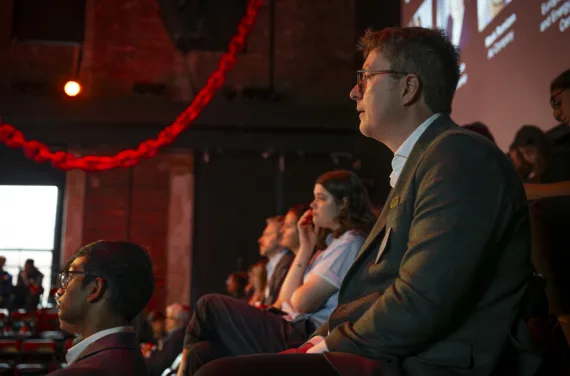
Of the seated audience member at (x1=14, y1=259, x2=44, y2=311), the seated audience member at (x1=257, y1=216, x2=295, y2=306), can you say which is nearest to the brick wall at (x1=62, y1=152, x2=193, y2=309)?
the seated audience member at (x1=14, y1=259, x2=44, y2=311)

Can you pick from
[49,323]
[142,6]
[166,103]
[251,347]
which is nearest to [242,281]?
[49,323]

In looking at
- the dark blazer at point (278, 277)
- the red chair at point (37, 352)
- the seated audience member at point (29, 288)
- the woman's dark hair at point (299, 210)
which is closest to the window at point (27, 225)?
the seated audience member at point (29, 288)

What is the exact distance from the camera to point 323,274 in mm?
2451

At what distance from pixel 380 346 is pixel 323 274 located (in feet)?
4.57

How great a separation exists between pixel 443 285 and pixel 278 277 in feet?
8.48

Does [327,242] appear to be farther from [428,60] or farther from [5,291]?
[5,291]

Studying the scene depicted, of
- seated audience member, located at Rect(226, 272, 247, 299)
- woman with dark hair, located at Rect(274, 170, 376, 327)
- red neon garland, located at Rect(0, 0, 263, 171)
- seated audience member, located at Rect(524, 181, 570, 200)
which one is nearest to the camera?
seated audience member, located at Rect(524, 181, 570, 200)

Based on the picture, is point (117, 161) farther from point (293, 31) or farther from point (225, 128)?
point (293, 31)

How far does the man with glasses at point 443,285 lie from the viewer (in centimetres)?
104

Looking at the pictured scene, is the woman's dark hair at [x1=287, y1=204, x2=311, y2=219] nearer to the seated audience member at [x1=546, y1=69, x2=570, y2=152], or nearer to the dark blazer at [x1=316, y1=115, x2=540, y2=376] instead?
the seated audience member at [x1=546, y1=69, x2=570, y2=152]

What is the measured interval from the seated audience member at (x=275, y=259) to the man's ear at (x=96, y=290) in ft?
6.51

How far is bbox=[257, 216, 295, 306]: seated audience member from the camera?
3.57 meters

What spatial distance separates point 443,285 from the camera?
104 cm

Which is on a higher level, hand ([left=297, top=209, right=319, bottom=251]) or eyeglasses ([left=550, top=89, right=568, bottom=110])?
eyeglasses ([left=550, top=89, right=568, bottom=110])
